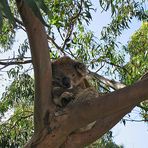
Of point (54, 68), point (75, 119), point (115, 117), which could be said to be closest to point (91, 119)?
point (75, 119)

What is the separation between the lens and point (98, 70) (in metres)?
6.21

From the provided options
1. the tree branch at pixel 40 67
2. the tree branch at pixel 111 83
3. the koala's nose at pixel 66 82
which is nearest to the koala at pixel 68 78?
the koala's nose at pixel 66 82

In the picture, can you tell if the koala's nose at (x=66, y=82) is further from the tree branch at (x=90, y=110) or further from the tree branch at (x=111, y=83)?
the tree branch at (x=90, y=110)

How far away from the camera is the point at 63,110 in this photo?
3.13 meters

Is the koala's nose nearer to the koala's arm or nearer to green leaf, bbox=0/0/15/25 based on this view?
the koala's arm

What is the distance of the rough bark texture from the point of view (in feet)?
9.56

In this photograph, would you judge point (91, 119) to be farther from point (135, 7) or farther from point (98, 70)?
point (135, 7)

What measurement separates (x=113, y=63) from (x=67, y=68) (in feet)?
6.77

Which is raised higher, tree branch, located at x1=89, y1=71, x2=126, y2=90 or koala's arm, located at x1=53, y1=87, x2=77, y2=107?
tree branch, located at x1=89, y1=71, x2=126, y2=90

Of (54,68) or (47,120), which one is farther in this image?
(54,68)

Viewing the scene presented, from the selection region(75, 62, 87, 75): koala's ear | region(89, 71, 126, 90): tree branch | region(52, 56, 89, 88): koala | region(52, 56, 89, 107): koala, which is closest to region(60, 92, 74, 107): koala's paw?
region(52, 56, 89, 107): koala

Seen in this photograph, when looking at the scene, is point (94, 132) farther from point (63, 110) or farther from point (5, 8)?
point (5, 8)

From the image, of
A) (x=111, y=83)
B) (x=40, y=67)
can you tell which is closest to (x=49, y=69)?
(x=40, y=67)

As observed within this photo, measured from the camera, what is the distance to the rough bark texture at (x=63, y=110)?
2.91 m
